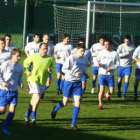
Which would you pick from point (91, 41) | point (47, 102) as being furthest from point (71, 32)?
point (47, 102)

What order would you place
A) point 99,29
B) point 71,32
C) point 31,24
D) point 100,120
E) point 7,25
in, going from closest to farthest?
point 100,120 → point 71,32 → point 99,29 → point 31,24 → point 7,25

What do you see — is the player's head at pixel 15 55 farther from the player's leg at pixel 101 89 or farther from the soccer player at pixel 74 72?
the player's leg at pixel 101 89

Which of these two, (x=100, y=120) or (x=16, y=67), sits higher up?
(x=16, y=67)

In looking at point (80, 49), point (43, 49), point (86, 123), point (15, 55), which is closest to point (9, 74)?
point (15, 55)

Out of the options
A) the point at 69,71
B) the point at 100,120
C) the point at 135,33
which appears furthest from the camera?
the point at 135,33

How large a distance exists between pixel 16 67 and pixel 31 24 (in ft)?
98.9

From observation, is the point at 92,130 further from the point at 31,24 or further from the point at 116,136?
the point at 31,24

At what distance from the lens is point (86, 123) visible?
558 inches

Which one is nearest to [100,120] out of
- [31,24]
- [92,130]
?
[92,130]

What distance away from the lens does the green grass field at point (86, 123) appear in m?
12.5

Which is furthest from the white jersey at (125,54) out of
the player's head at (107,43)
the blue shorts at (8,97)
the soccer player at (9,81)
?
the blue shorts at (8,97)

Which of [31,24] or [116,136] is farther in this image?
[31,24]

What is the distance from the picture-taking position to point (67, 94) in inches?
540

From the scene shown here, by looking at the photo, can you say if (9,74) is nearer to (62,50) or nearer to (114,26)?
(62,50)
